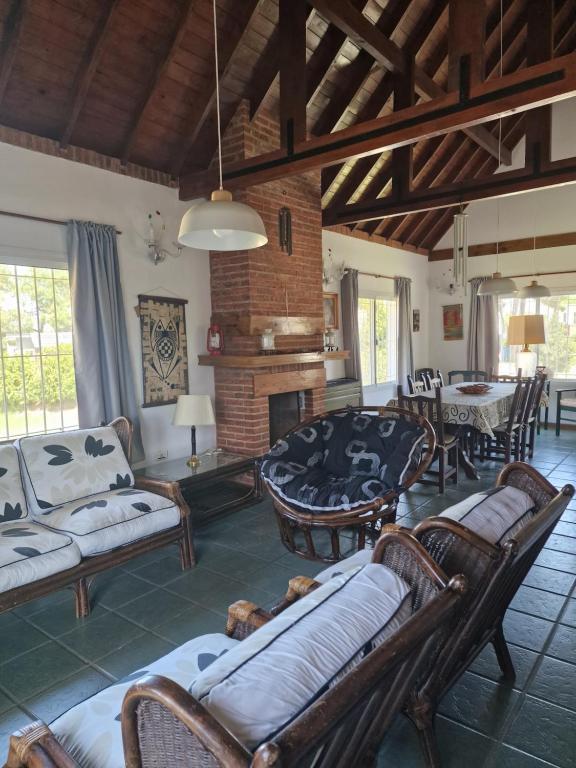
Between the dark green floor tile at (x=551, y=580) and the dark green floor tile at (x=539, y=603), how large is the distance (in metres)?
0.06

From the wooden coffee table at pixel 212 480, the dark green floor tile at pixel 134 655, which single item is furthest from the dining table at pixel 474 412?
the dark green floor tile at pixel 134 655

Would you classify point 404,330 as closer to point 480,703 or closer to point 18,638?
point 480,703

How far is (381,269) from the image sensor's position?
7656 mm

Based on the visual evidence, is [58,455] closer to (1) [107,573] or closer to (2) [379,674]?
(1) [107,573]

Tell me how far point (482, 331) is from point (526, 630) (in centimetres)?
638

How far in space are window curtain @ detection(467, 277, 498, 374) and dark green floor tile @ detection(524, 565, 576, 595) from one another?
5542 millimetres

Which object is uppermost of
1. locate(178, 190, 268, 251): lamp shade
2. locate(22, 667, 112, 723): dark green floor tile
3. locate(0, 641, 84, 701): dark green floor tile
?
locate(178, 190, 268, 251): lamp shade

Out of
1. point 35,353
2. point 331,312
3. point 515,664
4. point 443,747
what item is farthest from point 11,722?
point 331,312

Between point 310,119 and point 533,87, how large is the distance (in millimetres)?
2743

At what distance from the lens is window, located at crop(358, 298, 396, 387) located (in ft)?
24.5

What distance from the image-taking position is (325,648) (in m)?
1.02

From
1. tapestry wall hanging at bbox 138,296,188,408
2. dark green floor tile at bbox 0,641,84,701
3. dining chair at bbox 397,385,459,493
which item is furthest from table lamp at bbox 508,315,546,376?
dark green floor tile at bbox 0,641,84,701

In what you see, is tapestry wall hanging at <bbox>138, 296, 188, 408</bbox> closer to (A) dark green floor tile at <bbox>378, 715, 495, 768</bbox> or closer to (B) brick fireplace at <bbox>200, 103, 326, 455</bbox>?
(B) brick fireplace at <bbox>200, 103, 326, 455</bbox>

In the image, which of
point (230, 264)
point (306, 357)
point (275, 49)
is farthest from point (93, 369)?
point (275, 49)
